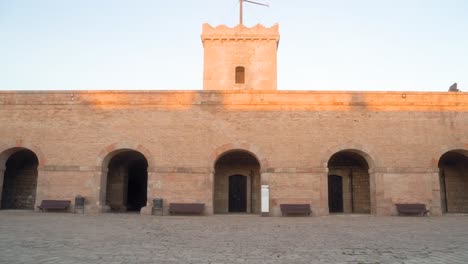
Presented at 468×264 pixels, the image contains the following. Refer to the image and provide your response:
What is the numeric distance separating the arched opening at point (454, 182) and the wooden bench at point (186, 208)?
1294 cm

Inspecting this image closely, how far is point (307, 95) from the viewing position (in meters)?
18.8

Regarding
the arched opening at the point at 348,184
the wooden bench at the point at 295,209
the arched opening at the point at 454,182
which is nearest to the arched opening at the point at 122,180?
the wooden bench at the point at 295,209

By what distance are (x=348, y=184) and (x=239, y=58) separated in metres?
11.9

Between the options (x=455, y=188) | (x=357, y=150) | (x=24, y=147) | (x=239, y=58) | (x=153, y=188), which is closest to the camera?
(x=153, y=188)

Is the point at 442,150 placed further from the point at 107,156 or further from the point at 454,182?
the point at 107,156

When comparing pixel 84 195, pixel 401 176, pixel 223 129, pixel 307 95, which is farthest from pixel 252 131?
pixel 84 195

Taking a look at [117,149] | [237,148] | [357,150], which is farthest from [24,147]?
[357,150]

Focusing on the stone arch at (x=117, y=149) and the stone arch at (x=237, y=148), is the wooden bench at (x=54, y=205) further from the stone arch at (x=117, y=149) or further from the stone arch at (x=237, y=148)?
the stone arch at (x=237, y=148)

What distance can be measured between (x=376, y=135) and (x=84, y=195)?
14.1 metres

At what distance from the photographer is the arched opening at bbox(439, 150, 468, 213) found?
67.5 feet

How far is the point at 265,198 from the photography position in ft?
58.2

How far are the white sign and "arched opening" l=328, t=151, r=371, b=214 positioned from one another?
5025 mm

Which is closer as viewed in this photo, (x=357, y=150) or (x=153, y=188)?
(x=153, y=188)

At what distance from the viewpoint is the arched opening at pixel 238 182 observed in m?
20.9
